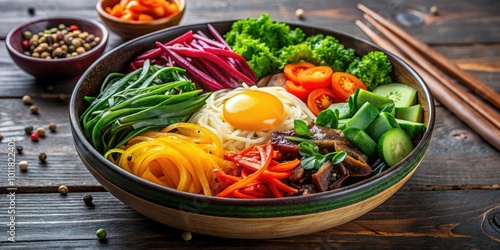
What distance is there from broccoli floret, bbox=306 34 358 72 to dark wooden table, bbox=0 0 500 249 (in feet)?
2.55

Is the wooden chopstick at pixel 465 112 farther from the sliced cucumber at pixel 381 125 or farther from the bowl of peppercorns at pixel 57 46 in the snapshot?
the bowl of peppercorns at pixel 57 46

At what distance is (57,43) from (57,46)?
0.07 metres

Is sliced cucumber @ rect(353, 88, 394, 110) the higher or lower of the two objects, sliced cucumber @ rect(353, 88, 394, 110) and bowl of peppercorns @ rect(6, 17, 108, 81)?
the higher

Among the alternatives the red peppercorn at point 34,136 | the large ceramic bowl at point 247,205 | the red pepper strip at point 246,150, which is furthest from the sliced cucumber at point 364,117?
the red peppercorn at point 34,136

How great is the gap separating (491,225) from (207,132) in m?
1.64

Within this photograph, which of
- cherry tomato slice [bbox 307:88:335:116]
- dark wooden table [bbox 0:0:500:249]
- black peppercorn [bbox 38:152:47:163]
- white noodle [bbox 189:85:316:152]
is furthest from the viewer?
cherry tomato slice [bbox 307:88:335:116]

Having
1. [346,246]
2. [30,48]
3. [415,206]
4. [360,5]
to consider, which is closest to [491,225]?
[415,206]

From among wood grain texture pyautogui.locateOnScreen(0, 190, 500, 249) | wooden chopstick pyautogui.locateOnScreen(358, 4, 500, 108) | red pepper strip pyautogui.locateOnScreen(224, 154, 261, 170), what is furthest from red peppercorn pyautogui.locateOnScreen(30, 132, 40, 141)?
wooden chopstick pyautogui.locateOnScreen(358, 4, 500, 108)

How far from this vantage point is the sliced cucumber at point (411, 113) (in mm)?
3619

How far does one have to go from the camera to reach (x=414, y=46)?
483 centimetres

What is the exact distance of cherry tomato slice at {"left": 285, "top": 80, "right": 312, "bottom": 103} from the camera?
155 inches

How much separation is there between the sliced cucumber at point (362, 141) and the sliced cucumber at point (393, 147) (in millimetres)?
49

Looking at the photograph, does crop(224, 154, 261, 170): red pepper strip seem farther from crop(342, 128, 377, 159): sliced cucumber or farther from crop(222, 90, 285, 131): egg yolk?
crop(342, 128, 377, 159): sliced cucumber

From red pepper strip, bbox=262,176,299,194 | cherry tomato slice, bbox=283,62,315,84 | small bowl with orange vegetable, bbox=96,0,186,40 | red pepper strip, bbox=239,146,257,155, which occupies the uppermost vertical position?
red pepper strip, bbox=262,176,299,194
